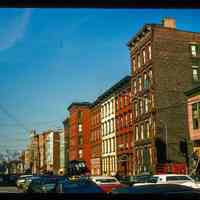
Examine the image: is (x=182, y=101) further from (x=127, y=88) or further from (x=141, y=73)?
(x=127, y=88)

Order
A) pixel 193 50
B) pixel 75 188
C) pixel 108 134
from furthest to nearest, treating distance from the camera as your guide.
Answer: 1. pixel 108 134
2. pixel 193 50
3. pixel 75 188

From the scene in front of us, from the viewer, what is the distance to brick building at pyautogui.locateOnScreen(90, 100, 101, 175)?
72875mm

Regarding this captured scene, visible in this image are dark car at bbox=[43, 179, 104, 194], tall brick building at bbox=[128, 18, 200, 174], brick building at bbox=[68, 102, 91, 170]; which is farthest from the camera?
brick building at bbox=[68, 102, 91, 170]

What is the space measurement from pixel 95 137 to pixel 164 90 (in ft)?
99.6

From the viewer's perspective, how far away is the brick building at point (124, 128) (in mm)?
57938

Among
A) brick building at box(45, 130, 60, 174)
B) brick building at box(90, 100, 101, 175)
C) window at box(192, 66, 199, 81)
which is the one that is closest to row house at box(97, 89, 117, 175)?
brick building at box(90, 100, 101, 175)

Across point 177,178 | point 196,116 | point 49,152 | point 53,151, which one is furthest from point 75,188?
point 49,152

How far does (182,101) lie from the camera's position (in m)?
47.4

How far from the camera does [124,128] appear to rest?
6050cm

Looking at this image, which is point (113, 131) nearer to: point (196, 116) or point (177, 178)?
point (196, 116)

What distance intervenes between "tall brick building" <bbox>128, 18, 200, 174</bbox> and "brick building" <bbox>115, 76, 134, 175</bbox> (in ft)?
18.4

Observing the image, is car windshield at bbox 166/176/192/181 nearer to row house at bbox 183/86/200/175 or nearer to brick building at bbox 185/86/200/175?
row house at bbox 183/86/200/175
